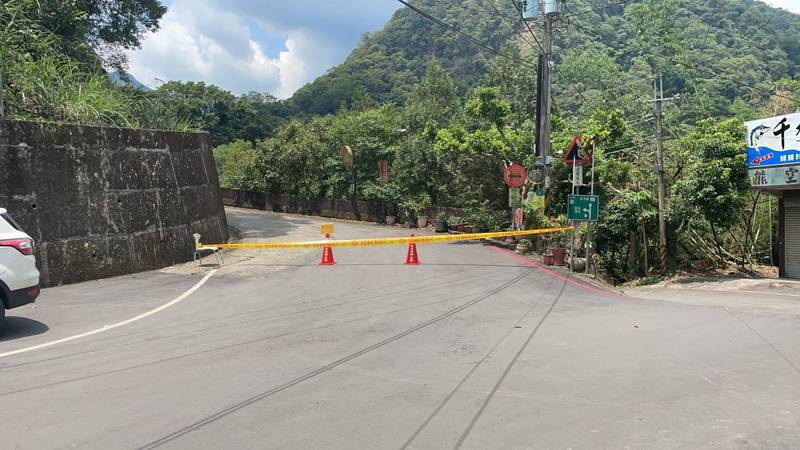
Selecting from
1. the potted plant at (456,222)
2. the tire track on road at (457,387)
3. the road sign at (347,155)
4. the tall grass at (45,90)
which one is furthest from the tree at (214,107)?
the tire track on road at (457,387)

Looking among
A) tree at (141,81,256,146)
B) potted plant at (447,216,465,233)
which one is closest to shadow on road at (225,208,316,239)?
potted plant at (447,216,465,233)

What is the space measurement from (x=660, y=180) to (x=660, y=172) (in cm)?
30

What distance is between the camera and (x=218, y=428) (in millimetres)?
4805

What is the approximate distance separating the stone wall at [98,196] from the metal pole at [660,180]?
14.2 m

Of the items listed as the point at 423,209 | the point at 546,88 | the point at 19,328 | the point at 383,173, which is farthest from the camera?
the point at 383,173

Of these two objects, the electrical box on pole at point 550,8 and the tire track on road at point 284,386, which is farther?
the electrical box on pole at point 550,8

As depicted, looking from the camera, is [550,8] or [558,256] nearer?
[558,256]

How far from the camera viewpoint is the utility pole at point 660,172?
53.7 feet

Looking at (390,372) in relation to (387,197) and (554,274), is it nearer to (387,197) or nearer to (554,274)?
(554,274)

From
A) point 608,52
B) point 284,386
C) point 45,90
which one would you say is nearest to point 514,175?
point 45,90

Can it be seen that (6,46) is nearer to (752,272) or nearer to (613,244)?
(613,244)

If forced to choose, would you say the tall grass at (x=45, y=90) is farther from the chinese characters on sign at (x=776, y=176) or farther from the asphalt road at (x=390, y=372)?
the chinese characters on sign at (x=776, y=176)

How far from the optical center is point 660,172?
54.6 feet

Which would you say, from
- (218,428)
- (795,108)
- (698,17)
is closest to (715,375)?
(218,428)
